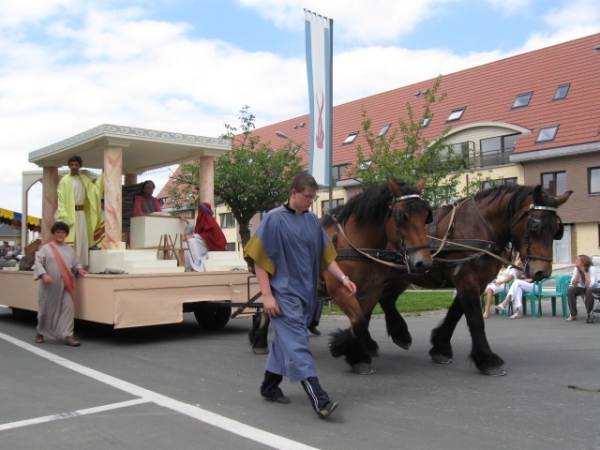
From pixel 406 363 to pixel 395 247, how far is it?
5.07 feet

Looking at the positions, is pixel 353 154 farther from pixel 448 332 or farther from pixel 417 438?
pixel 417 438

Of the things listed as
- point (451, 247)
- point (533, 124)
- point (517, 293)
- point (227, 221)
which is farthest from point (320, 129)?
point (227, 221)

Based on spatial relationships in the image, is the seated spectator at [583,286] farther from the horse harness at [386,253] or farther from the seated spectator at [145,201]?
the seated spectator at [145,201]

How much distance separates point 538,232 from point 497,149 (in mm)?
26309

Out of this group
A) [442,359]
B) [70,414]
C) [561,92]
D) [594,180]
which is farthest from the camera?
[561,92]

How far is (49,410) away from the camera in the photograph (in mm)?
4934

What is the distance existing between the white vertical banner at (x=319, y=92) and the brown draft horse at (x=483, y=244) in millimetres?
6227

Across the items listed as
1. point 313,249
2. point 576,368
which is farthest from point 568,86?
point 313,249

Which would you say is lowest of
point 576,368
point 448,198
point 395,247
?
point 576,368

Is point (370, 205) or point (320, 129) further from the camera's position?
point (320, 129)

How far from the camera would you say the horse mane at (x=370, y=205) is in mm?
6320

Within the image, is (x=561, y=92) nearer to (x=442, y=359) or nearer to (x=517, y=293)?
(x=517, y=293)

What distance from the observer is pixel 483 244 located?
658 centimetres

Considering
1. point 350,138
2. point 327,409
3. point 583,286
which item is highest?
point 350,138
